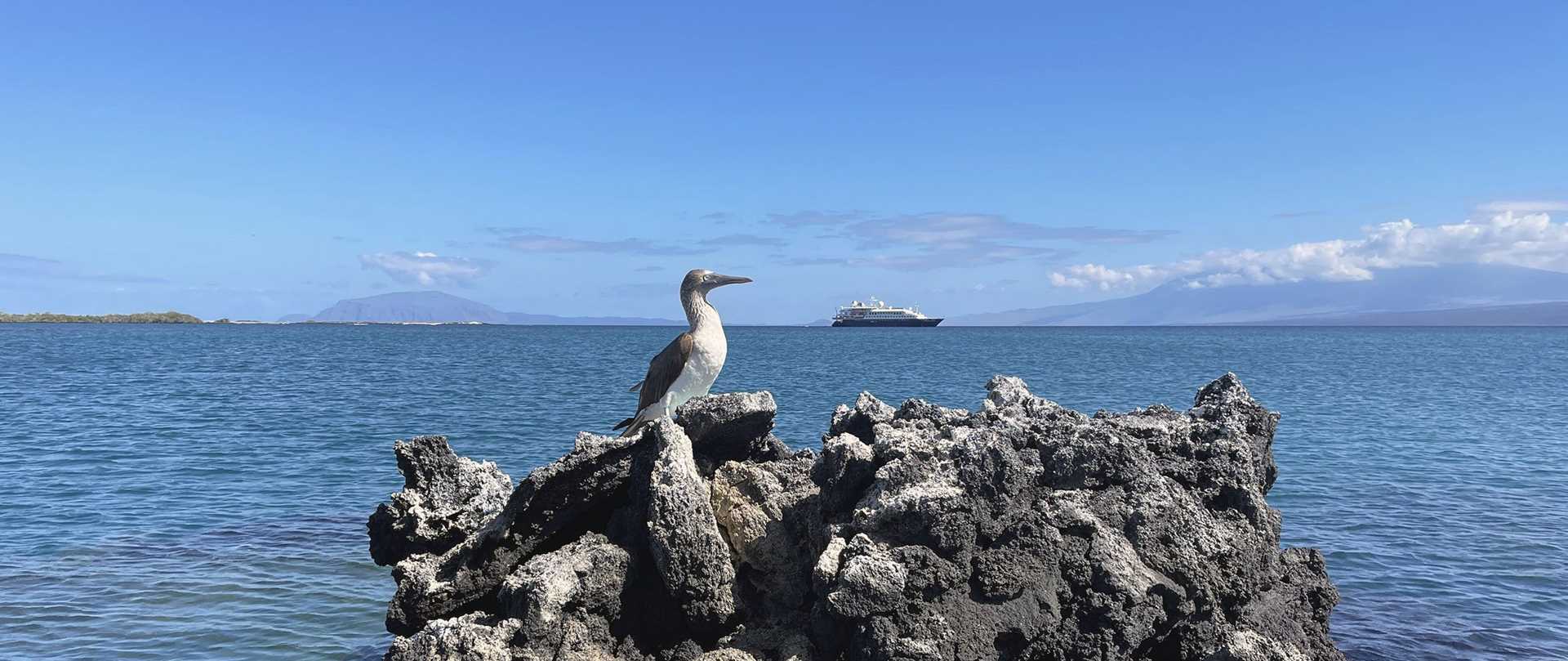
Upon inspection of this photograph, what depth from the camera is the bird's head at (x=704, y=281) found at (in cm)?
931

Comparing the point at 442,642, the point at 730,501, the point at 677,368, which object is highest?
the point at 677,368

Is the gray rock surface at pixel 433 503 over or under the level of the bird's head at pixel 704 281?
under

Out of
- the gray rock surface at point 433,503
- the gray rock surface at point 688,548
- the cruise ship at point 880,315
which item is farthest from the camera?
the cruise ship at point 880,315

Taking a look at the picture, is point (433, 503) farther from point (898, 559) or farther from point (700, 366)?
point (898, 559)

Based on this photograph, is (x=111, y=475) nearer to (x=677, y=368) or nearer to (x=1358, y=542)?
(x=677, y=368)

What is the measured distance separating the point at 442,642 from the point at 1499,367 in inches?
2791

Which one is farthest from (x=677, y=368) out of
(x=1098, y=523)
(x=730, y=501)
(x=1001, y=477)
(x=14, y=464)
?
(x=14, y=464)

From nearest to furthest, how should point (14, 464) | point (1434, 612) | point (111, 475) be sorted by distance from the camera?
1. point (1434, 612)
2. point (111, 475)
3. point (14, 464)

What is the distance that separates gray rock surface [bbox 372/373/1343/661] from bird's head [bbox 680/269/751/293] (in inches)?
78.6

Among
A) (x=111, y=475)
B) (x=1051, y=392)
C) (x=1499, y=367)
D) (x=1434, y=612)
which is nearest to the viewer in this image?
(x=1434, y=612)

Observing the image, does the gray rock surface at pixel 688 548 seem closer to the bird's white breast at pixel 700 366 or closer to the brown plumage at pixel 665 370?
the brown plumage at pixel 665 370

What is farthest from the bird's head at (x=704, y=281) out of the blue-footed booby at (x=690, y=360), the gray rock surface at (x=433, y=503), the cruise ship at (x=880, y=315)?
the cruise ship at (x=880, y=315)

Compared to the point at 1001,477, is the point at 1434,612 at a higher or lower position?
lower

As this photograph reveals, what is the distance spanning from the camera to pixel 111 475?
18203 millimetres
